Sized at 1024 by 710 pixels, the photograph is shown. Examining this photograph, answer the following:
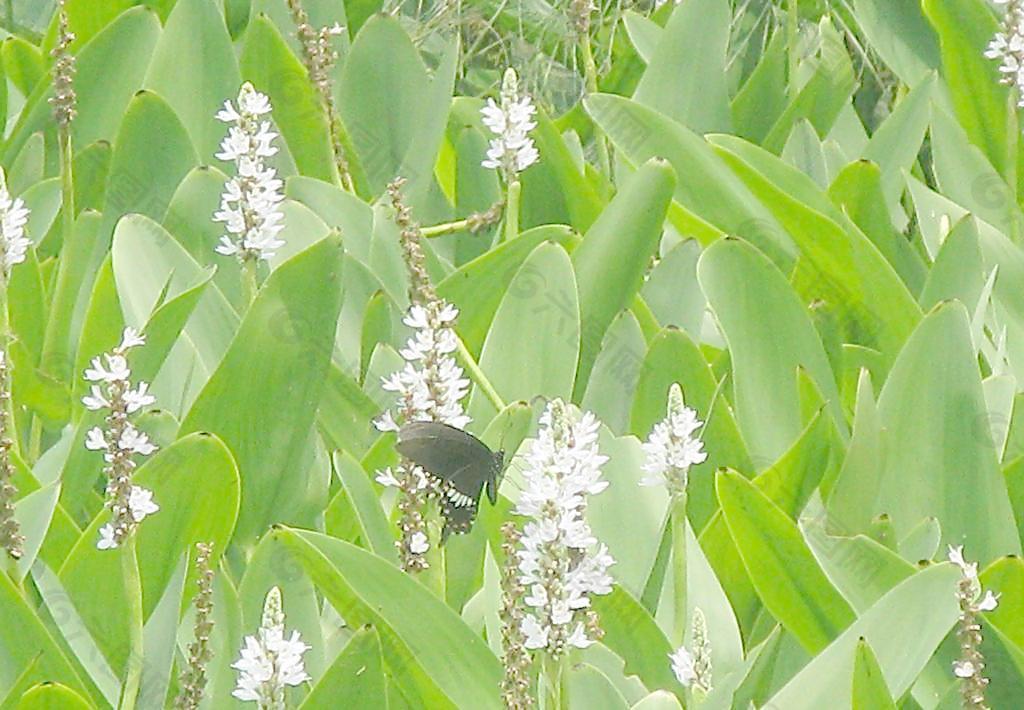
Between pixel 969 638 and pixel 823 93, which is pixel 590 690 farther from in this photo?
pixel 823 93

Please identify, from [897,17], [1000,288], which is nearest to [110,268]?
[1000,288]

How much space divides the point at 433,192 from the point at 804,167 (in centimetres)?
51

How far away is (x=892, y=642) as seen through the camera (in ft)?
3.92

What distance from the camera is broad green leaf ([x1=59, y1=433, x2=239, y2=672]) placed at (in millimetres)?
1390

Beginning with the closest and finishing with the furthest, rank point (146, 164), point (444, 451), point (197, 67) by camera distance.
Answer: point (444, 451), point (146, 164), point (197, 67)

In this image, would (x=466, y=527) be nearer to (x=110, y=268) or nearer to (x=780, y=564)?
(x=780, y=564)

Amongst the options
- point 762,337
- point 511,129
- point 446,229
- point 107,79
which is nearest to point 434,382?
point 762,337

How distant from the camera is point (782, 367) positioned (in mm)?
1709

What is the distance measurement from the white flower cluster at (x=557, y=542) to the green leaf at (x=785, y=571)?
0.26 metres

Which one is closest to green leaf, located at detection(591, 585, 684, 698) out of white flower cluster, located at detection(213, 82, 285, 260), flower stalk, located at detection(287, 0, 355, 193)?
white flower cluster, located at detection(213, 82, 285, 260)

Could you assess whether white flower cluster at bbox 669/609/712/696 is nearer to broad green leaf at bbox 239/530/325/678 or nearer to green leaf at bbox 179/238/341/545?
broad green leaf at bbox 239/530/325/678

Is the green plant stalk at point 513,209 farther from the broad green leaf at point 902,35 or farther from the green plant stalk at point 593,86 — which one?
the broad green leaf at point 902,35

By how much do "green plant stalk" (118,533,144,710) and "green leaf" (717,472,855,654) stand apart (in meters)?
0.44

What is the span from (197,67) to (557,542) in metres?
1.41
